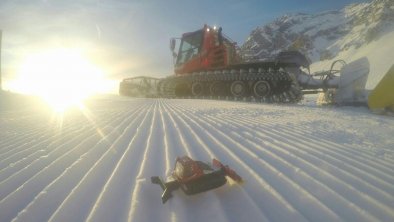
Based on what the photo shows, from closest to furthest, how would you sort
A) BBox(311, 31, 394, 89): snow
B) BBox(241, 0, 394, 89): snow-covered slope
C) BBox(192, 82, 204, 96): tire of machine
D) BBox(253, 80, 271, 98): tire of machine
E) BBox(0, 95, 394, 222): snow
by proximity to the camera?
BBox(0, 95, 394, 222): snow < BBox(253, 80, 271, 98): tire of machine < BBox(192, 82, 204, 96): tire of machine < BBox(311, 31, 394, 89): snow < BBox(241, 0, 394, 89): snow-covered slope

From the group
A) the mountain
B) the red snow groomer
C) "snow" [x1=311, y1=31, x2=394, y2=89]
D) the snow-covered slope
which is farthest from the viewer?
the mountain

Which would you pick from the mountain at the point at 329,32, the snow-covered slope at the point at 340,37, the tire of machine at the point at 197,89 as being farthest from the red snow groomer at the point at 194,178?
the mountain at the point at 329,32

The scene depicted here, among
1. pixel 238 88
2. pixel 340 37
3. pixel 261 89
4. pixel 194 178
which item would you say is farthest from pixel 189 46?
pixel 340 37

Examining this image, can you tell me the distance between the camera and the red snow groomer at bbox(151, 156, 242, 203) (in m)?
2.53

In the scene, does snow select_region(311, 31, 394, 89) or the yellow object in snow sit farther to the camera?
snow select_region(311, 31, 394, 89)

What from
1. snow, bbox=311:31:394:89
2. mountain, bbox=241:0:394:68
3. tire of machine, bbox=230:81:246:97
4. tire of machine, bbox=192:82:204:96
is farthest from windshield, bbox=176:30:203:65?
mountain, bbox=241:0:394:68

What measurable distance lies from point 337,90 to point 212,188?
35.3ft

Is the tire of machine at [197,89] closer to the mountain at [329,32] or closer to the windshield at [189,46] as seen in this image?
the windshield at [189,46]

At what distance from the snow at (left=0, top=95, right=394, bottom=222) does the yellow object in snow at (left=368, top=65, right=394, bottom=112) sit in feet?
11.2

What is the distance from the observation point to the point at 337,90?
39.3ft

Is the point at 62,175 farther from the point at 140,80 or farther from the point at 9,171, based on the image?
the point at 140,80

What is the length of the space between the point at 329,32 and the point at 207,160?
171 meters

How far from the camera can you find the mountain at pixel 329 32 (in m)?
108

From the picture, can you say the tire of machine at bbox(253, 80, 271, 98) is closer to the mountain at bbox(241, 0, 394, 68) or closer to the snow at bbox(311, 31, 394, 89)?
the snow at bbox(311, 31, 394, 89)
